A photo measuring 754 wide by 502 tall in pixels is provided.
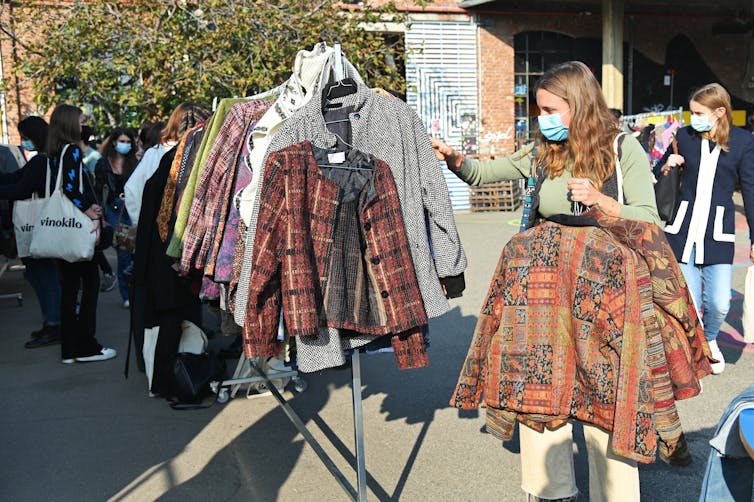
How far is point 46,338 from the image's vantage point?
24.5ft

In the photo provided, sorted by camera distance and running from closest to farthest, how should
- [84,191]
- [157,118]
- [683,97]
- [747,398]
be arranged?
[747,398] → [84,191] → [157,118] → [683,97]

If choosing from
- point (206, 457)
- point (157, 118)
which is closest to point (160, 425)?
point (206, 457)

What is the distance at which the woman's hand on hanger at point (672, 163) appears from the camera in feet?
18.2

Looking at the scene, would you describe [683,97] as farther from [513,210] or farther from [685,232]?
[685,232]

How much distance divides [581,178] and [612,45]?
17.3 m

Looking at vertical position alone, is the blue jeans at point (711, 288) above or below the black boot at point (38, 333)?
above

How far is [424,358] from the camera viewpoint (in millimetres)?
3465

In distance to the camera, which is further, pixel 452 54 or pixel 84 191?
pixel 452 54

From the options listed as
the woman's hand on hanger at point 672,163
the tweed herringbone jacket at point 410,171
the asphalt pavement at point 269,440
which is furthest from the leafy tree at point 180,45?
the tweed herringbone jacket at point 410,171

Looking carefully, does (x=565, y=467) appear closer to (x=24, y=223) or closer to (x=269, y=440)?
(x=269, y=440)

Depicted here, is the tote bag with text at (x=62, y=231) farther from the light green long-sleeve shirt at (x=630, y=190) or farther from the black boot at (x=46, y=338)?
the light green long-sleeve shirt at (x=630, y=190)

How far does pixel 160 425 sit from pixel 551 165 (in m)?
3.32

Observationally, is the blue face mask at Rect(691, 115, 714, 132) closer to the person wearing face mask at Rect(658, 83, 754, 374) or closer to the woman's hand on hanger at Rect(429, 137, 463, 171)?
the person wearing face mask at Rect(658, 83, 754, 374)

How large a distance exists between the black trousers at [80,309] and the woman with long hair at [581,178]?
4.70m
